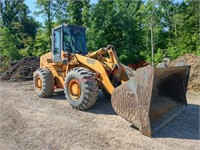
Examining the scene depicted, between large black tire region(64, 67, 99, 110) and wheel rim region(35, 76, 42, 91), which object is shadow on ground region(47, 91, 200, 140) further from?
wheel rim region(35, 76, 42, 91)

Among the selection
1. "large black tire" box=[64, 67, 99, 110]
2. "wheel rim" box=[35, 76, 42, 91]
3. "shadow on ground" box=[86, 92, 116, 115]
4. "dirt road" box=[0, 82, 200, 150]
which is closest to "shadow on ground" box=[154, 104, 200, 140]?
"dirt road" box=[0, 82, 200, 150]

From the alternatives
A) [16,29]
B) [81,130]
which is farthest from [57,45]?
[16,29]

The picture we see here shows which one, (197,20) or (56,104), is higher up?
(197,20)

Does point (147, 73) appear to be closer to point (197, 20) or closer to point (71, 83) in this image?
point (71, 83)

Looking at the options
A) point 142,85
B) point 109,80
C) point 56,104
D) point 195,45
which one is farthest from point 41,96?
point 195,45

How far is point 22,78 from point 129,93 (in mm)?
9624

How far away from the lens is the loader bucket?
4.50m

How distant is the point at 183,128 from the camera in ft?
16.6

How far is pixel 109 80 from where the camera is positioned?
19.9 feet

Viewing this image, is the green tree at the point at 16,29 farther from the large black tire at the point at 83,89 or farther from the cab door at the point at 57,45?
the large black tire at the point at 83,89

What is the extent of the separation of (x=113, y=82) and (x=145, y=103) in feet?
6.71

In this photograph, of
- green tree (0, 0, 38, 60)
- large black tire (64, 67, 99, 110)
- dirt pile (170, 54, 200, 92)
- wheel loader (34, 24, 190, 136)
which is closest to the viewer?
wheel loader (34, 24, 190, 136)

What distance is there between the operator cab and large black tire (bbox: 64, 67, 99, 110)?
126 cm

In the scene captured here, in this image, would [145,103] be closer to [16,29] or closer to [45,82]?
[45,82]
